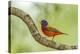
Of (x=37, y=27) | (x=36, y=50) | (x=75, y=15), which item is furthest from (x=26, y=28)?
(x=75, y=15)

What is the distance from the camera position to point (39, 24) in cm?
198

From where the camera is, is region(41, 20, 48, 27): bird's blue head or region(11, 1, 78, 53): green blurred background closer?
region(11, 1, 78, 53): green blurred background

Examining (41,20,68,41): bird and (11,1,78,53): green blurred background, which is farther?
(41,20,68,41): bird

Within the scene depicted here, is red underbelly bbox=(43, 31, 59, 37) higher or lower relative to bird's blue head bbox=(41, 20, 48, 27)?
lower

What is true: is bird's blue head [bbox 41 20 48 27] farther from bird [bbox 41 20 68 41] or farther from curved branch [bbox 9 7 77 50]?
curved branch [bbox 9 7 77 50]

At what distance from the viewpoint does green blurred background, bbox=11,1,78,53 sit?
1888 mm

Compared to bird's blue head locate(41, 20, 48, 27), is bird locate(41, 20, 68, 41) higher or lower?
lower

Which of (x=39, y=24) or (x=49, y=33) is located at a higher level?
(x=39, y=24)

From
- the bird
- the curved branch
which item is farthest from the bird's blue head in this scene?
the curved branch

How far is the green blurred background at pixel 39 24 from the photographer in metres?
1.89

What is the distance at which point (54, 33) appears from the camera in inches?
80.2

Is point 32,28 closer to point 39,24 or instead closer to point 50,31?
point 39,24

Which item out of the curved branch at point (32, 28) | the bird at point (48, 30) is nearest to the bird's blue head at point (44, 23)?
the bird at point (48, 30)

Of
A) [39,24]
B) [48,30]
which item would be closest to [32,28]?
[39,24]
